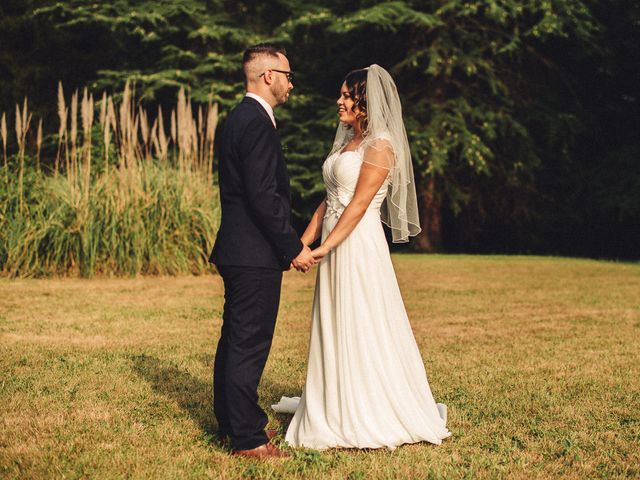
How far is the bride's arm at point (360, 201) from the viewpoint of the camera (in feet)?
15.1

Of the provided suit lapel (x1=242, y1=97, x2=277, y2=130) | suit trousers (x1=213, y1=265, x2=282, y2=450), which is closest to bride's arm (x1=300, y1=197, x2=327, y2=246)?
suit trousers (x1=213, y1=265, x2=282, y2=450)

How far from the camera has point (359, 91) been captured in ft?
15.7

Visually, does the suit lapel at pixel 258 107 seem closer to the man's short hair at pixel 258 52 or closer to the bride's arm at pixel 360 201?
the man's short hair at pixel 258 52

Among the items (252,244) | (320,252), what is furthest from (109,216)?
(252,244)

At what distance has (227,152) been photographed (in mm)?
4195

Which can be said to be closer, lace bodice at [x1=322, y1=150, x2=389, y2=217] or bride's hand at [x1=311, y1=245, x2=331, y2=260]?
bride's hand at [x1=311, y1=245, x2=331, y2=260]

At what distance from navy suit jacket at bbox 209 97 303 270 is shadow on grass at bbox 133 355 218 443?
1131 millimetres

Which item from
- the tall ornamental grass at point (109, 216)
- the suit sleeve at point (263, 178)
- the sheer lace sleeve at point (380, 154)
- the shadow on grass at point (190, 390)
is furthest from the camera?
the tall ornamental grass at point (109, 216)

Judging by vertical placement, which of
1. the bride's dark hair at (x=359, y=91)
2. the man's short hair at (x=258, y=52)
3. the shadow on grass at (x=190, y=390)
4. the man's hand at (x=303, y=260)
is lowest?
the shadow on grass at (x=190, y=390)

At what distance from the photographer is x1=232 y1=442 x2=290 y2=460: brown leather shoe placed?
4215 mm

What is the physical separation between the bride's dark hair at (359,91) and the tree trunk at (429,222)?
51.0 feet

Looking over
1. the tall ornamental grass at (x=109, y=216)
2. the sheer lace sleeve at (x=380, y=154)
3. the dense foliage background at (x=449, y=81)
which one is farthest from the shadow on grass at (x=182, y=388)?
the dense foliage background at (x=449, y=81)

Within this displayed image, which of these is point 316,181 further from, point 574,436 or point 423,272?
point 574,436

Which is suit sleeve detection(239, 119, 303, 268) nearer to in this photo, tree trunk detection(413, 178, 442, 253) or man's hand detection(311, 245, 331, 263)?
man's hand detection(311, 245, 331, 263)
